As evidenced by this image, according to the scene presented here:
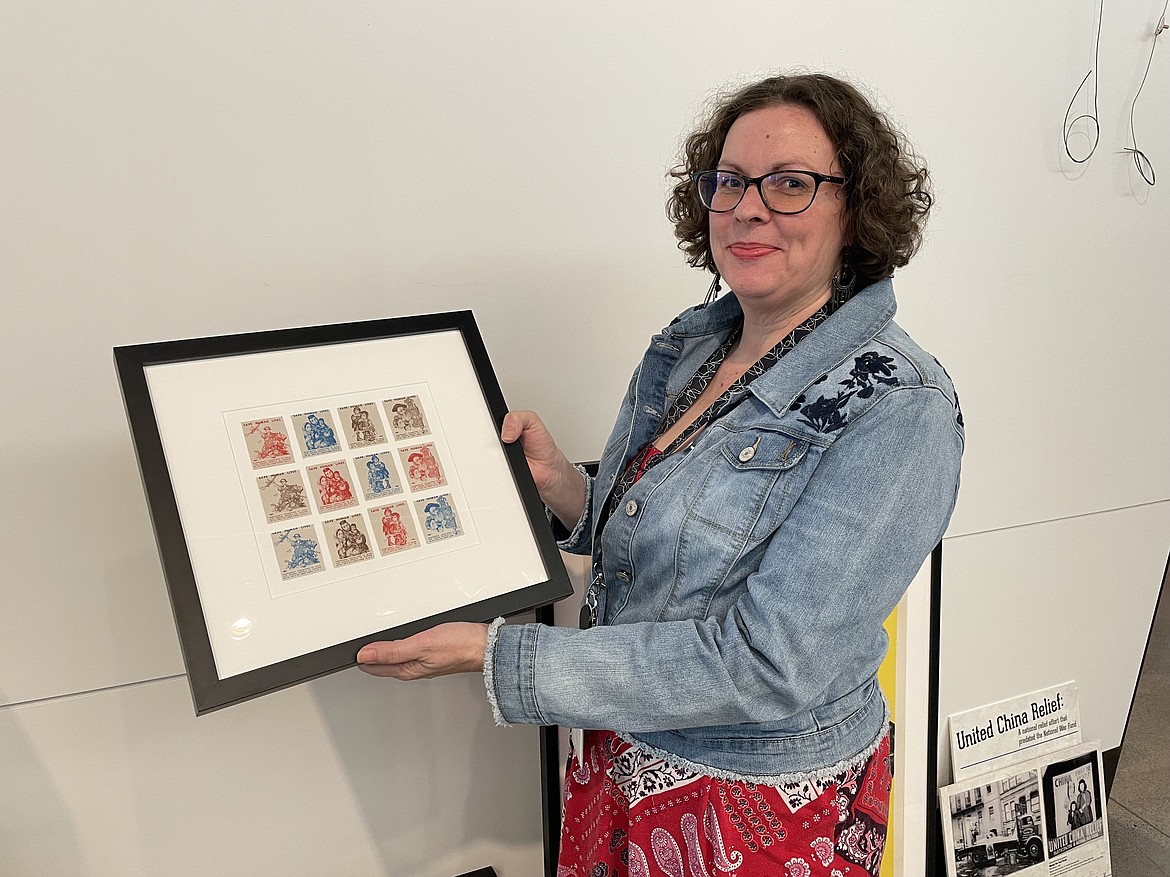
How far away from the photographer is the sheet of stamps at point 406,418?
129cm

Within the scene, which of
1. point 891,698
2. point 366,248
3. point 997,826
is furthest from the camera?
point 997,826

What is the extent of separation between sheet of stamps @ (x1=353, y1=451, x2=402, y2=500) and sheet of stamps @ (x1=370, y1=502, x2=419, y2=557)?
0.07 feet

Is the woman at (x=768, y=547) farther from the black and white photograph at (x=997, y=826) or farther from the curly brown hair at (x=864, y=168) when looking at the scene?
the black and white photograph at (x=997, y=826)

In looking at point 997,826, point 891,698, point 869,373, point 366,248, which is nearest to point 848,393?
point 869,373

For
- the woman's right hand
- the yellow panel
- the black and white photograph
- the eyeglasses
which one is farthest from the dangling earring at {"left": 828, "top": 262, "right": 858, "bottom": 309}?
the black and white photograph

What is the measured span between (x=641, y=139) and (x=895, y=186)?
28.6 inches

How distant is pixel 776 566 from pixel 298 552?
0.60 metres

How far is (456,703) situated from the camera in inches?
74.8

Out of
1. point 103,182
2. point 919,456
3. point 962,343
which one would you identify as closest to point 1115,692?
point 962,343

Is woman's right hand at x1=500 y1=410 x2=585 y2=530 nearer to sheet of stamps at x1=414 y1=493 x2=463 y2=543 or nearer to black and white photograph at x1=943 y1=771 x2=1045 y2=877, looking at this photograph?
sheet of stamps at x1=414 y1=493 x2=463 y2=543

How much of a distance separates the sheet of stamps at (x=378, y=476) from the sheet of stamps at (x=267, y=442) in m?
0.10

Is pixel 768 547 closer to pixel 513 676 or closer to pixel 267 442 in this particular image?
pixel 513 676

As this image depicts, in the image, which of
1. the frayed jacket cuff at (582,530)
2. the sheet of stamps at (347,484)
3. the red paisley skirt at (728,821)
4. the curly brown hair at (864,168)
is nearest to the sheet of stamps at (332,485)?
the sheet of stamps at (347,484)

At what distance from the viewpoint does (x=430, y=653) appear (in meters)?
1.15
